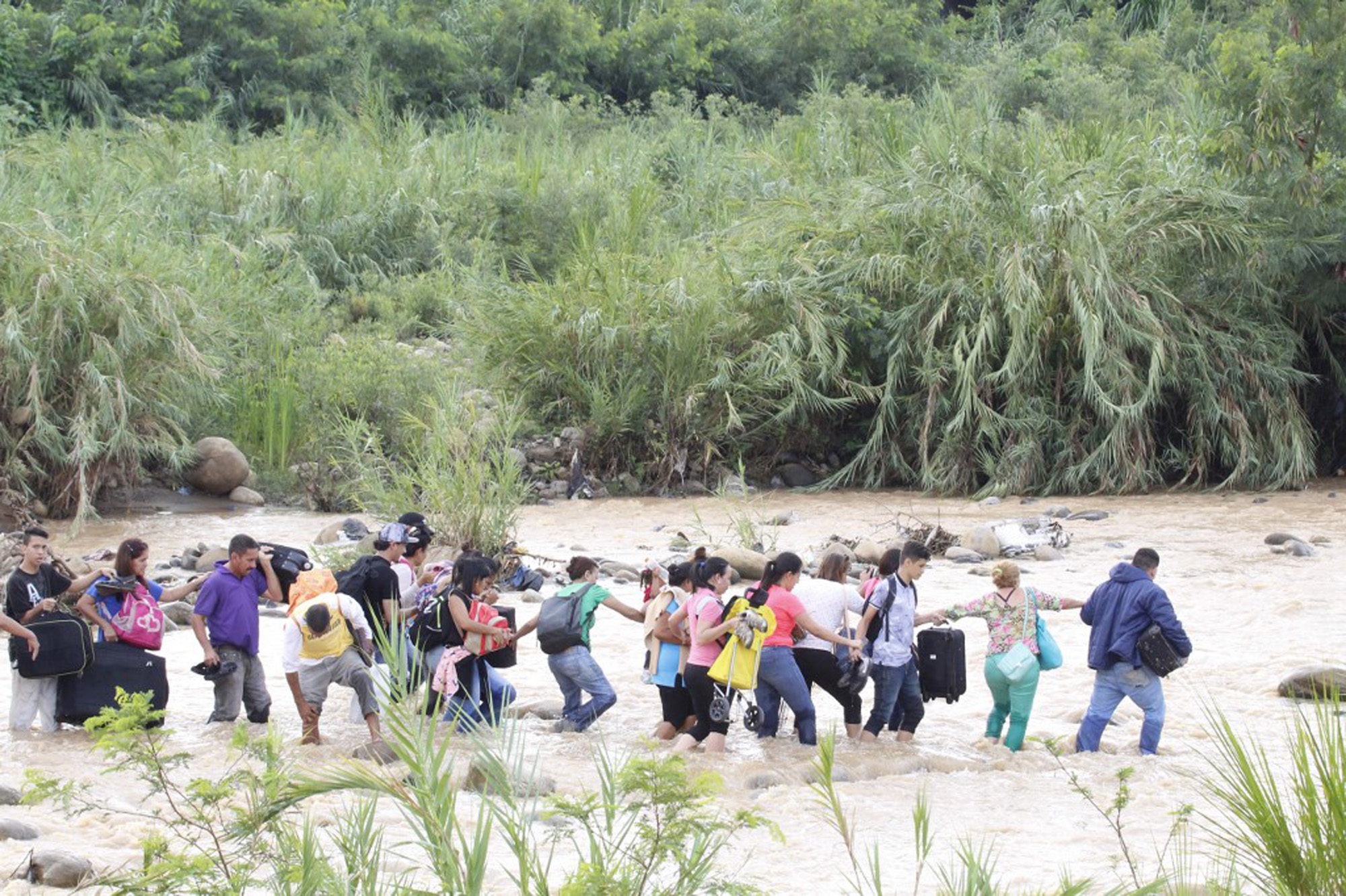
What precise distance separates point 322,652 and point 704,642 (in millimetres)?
1748

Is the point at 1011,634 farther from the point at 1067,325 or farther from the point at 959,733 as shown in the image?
the point at 1067,325

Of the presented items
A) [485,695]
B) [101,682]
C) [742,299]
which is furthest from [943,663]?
[742,299]

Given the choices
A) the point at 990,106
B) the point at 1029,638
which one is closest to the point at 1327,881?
the point at 1029,638

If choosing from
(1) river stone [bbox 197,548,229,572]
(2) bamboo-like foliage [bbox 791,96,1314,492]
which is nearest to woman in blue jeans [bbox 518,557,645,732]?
(1) river stone [bbox 197,548,229,572]

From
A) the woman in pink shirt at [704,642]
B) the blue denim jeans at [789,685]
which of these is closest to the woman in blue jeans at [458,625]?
the woman in pink shirt at [704,642]

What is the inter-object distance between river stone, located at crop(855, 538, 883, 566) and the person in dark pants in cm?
489

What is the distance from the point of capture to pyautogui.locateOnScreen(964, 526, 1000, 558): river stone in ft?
42.0

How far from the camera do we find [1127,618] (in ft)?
23.2

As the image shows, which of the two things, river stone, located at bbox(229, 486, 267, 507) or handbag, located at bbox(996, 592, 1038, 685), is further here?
river stone, located at bbox(229, 486, 267, 507)

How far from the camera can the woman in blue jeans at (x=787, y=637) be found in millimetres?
7215

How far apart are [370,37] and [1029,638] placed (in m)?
25.1

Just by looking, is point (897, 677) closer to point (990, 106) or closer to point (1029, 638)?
point (1029, 638)

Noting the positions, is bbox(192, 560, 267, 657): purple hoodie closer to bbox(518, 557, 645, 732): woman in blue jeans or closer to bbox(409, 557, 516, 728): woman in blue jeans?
bbox(409, 557, 516, 728): woman in blue jeans

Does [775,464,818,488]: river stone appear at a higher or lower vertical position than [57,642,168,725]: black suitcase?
higher
